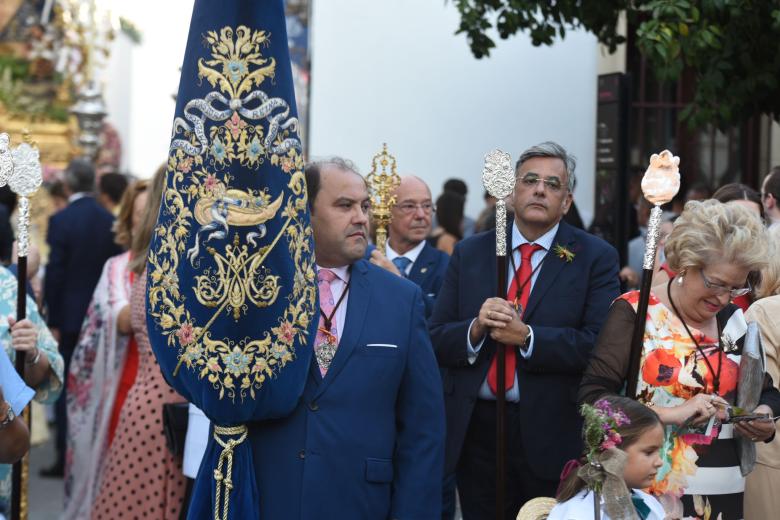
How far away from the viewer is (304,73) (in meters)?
13.5

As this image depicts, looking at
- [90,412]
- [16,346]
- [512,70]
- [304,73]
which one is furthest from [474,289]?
[304,73]

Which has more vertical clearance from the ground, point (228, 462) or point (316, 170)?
point (316, 170)

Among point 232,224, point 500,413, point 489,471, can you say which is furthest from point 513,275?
point 232,224

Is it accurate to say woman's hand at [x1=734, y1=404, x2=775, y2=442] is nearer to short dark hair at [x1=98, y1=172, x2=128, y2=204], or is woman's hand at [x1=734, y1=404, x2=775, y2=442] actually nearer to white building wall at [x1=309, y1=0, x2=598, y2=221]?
short dark hair at [x1=98, y1=172, x2=128, y2=204]

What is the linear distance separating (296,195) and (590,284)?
167cm

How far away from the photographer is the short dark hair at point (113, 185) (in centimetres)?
1065

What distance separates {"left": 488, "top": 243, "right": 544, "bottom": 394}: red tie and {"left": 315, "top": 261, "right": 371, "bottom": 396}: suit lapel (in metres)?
0.97

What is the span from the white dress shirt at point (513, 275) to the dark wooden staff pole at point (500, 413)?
124 millimetres

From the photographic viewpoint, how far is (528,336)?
16.5 ft

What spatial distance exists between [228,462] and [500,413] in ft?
4.11

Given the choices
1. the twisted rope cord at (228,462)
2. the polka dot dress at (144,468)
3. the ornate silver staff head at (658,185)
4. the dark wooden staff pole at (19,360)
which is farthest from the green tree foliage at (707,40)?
the twisted rope cord at (228,462)

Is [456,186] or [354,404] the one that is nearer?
[354,404]

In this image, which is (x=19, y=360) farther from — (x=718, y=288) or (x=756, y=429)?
(x=756, y=429)

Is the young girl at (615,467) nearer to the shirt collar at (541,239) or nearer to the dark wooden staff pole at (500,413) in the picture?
the dark wooden staff pole at (500,413)
